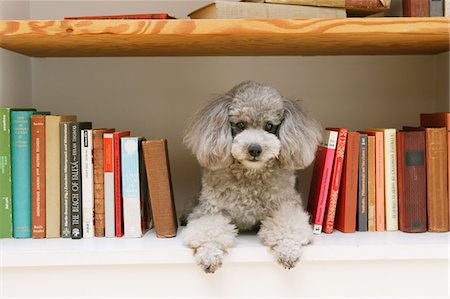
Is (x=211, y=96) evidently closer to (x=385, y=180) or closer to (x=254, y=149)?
(x=254, y=149)

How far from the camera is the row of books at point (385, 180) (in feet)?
4.28

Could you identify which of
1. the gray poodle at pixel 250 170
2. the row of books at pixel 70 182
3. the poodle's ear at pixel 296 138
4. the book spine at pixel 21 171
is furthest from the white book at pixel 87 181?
the poodle's ear at pixel 296 138

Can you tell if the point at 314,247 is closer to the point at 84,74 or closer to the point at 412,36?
the point at 412,36

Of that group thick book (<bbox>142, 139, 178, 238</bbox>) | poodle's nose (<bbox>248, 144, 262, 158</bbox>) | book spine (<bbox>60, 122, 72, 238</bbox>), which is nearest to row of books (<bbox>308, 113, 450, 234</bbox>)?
poodle's nose (<bbox>248, 144, 262, 158</bbox>)

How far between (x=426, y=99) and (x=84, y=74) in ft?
3.50

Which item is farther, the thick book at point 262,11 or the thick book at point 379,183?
the thick book at point 379,183

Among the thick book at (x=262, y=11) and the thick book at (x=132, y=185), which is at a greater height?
the thick book at (x=262, y=11)

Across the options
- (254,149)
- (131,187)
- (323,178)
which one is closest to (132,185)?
(131,187)

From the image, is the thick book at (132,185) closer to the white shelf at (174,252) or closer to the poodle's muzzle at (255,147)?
the white shelf at (174,252)

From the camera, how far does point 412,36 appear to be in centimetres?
126

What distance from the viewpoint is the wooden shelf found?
1.17 metres

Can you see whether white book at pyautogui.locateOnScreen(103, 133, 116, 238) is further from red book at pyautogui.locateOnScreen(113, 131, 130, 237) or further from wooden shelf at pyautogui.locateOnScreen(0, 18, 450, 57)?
wooden shelf at pyautogui.locateOnScreen(0, 18, 450, 57)

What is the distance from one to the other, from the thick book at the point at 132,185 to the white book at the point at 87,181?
0.08 m

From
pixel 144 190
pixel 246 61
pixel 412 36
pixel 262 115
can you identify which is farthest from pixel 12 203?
pixel 412 36
